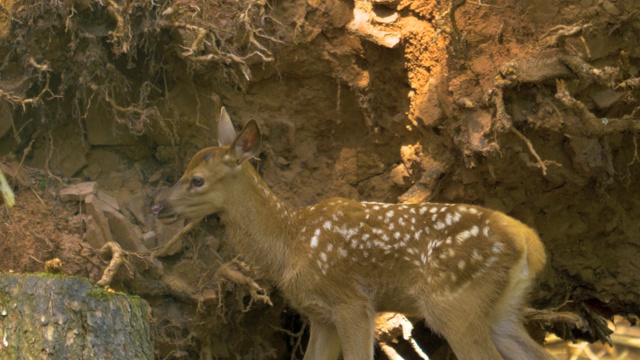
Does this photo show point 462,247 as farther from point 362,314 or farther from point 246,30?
A: point 246,30

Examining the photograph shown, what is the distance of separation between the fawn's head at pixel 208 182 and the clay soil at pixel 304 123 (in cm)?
62

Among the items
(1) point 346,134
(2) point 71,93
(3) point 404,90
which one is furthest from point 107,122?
(3) point 404,90

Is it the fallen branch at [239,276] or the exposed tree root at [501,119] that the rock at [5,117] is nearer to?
the fallen branch at [239,276]

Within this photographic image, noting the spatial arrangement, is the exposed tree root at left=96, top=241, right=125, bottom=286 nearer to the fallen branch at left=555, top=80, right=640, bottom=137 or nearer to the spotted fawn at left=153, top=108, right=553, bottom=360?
the spotted fawn at left=153, top=108, right=553, bottom=360

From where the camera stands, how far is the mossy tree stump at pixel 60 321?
4.11 metres

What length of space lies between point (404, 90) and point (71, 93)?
2.73m

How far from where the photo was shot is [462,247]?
5352 millimetres

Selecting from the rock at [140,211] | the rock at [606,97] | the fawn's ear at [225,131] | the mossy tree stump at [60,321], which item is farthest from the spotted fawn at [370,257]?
the mossy tree stump at [60,321]

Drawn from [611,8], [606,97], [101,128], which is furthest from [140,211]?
[611,8]

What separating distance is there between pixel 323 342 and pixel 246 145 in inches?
60.9

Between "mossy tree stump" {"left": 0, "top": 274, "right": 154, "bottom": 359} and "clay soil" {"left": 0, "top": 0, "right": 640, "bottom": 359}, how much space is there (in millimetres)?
1411

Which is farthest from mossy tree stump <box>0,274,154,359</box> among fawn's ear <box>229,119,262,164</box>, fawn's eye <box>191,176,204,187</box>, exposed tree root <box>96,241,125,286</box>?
fawn's ear <box>229,119,262,164</box>

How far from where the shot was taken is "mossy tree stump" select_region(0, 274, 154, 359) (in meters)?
4.11

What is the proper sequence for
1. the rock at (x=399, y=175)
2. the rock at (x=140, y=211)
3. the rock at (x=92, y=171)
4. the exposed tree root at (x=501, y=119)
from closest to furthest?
1. the exposed tree root at (x=501, y=119)
2. the rock at (x=140, y=211)
3. the rock at (x=92, y=171)
4. the rock at (x=399, y=175)
